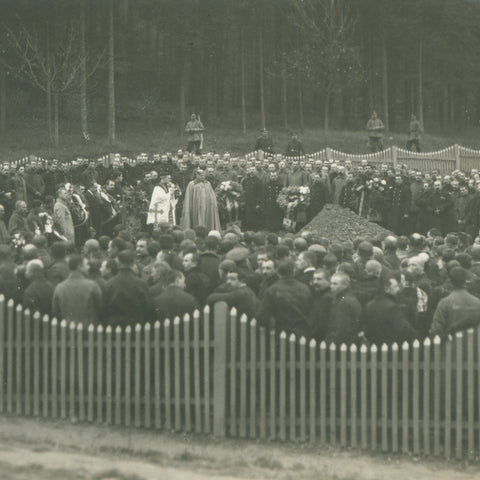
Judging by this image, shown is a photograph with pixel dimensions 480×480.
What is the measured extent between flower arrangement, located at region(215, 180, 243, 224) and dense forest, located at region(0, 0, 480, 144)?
23.3 meters

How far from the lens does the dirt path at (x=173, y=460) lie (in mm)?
8398

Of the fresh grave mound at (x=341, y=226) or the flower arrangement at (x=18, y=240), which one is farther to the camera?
the fresh grave mound at (x=341, y=226)

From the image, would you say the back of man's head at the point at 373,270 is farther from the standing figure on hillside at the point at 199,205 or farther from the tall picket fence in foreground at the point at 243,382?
the standing figure on hillside at the point at 199,205

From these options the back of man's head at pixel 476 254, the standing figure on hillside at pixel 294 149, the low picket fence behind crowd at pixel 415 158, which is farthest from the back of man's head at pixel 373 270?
the standing figure on hillside at pixel 294 149

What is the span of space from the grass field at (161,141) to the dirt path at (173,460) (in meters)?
30.5

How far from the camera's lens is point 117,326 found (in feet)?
31.6

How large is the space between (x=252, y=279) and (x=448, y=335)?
252 centimetres

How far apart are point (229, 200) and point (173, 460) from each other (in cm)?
1490

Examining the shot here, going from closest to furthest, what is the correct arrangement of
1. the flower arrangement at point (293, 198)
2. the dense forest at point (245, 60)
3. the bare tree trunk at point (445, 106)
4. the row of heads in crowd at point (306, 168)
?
the flower arrangement at point (293, 198) → the row of heads in crowd at point (306, 168) → the dense forest at point (245, 60) → the bare tree trunk at point (445, 106)

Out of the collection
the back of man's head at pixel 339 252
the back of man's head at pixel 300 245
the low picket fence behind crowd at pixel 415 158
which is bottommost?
the back of man's head at pixel 339 252

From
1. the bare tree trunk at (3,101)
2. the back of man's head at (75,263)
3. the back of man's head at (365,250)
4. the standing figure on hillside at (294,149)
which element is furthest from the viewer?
the bare tree trunk at (3,101)

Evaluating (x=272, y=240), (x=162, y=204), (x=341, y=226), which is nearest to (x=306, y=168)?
(x=341, y=226)

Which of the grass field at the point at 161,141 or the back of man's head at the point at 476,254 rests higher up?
the grass field at the point at 161,141

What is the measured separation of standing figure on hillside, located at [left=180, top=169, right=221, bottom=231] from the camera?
22.0 m
